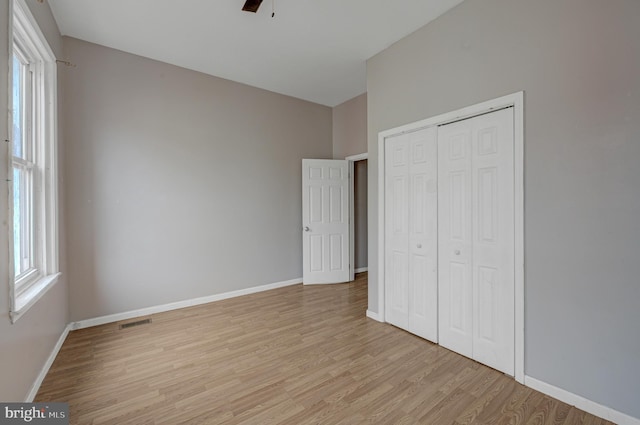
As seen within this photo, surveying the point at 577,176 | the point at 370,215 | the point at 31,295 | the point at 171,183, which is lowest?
the point at 31,295

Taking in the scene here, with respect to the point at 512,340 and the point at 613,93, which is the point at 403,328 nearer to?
the point at 512,340

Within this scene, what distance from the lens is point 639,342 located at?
162cm

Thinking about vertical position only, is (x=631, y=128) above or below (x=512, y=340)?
above

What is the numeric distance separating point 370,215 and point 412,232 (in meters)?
0.60

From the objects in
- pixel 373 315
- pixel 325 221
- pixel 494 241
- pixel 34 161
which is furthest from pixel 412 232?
pixel 34 161

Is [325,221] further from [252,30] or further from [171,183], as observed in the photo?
[252,30]

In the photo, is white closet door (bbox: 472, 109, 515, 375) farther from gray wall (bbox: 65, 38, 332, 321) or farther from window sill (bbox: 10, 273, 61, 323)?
window sill (bbox: 10, 273, 61, 323)

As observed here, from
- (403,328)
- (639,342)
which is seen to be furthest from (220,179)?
(639,342)

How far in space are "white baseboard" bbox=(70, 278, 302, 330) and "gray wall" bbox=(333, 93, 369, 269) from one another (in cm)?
166

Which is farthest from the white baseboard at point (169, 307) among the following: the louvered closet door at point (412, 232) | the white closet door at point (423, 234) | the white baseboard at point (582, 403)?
the white baseboard at point (582, 403)

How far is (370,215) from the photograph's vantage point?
3348 mm

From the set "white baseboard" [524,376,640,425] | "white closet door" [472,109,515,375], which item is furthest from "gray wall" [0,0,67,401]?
"white baseboard" [524,376,640,425]

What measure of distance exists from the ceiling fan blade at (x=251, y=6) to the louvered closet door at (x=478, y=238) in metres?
1.95

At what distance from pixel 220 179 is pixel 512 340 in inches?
145
